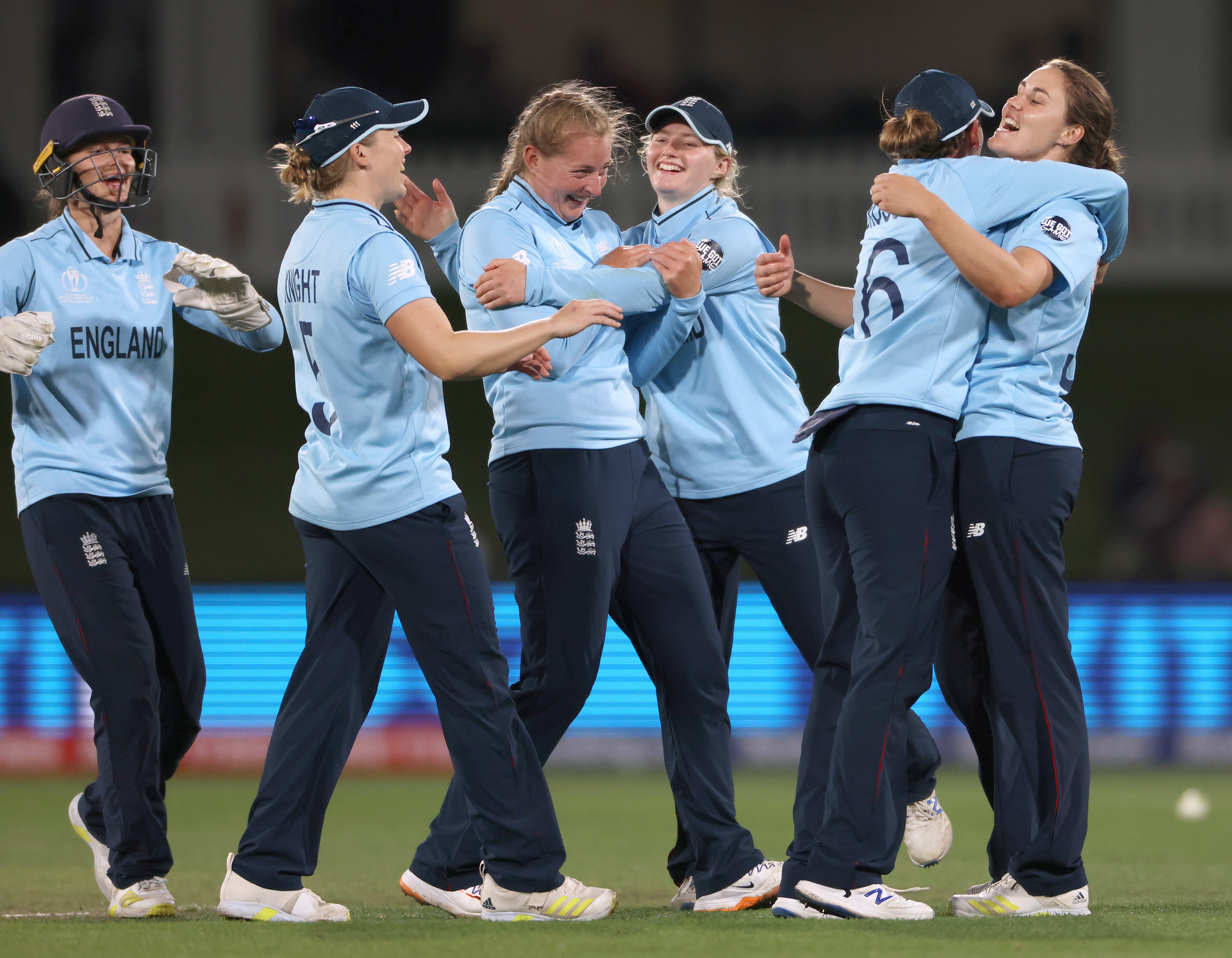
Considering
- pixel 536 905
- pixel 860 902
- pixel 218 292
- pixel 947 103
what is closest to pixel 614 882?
pixel 536 905

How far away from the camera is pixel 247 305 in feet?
16.0

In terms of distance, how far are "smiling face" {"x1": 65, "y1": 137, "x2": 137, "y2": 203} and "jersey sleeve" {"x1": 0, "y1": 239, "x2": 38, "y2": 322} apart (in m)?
0.27

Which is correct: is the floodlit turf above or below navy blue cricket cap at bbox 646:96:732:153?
below

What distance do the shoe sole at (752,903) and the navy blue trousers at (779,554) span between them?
0.26 m

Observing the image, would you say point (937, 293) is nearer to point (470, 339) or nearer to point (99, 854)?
point (470, 339)

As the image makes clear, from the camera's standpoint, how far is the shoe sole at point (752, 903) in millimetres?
4527

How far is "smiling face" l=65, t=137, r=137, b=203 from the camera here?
4.75 metres

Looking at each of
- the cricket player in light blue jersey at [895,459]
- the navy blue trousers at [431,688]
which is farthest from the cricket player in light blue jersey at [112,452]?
the cricket player in light blue jersey at [895,459]

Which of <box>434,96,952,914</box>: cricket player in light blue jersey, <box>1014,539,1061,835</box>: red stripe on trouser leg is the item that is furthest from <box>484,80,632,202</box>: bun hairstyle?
<box>1014,539,1061,835</box>: red stripe on trouser leg

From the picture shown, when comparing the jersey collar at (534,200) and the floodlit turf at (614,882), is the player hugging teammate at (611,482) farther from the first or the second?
the floodlit turf at (614,882)

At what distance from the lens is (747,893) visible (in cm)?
455

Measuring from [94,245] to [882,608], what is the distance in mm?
2574

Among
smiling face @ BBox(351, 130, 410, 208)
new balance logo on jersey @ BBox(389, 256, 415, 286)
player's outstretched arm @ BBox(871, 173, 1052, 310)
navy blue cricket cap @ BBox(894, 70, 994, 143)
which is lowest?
new balance logo on jersey @ BBox(389, 256, 415, 286)

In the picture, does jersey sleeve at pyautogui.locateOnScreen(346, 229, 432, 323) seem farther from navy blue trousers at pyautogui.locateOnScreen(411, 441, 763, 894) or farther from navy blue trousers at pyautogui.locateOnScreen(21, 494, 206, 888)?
navy blue trousers at pyautogui.locateOnScreen(21, 494, 206, 888)
